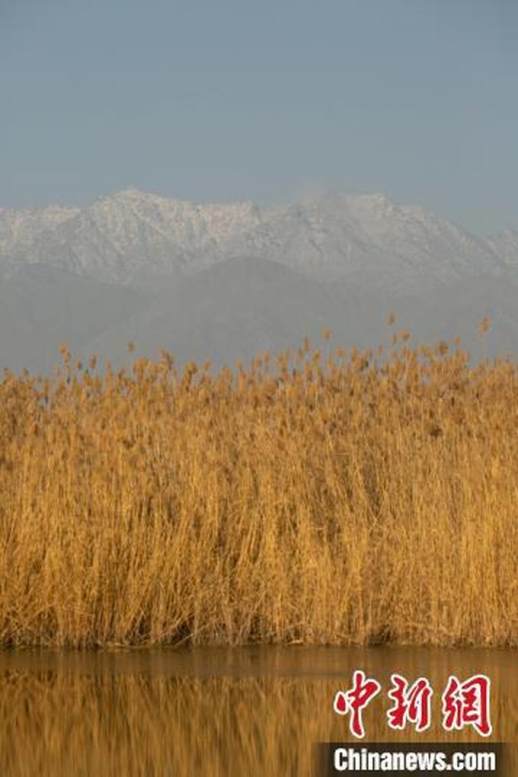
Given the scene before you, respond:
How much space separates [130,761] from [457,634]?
3.33 meters

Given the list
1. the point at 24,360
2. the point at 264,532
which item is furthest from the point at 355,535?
the point at 24,360

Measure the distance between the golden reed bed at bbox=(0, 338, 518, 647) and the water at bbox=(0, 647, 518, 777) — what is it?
0.30 metres

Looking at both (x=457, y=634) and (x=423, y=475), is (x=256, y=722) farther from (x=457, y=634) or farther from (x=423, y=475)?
(x=423, y=475)

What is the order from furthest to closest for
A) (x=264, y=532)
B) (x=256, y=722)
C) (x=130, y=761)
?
(x=264, y=532), (x=256, y=722), (x=130, y=761)

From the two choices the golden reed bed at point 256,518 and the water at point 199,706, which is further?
the golden reed bed at point 256,518

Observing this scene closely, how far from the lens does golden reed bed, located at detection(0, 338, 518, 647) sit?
10922mm

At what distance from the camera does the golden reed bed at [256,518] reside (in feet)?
35.8

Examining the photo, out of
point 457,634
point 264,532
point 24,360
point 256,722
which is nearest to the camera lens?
point 256,722

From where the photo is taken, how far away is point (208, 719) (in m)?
8.73

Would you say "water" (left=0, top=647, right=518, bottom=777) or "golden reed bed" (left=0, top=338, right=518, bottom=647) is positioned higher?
"golden reed bed" (left=0, top=338, right=518, bottom=647)

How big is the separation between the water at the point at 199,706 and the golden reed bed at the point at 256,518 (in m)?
0.30

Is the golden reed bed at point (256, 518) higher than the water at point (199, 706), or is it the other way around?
the golden reed bed at point (256, 518)

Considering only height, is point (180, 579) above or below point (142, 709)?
above

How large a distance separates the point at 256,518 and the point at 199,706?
269 cm
